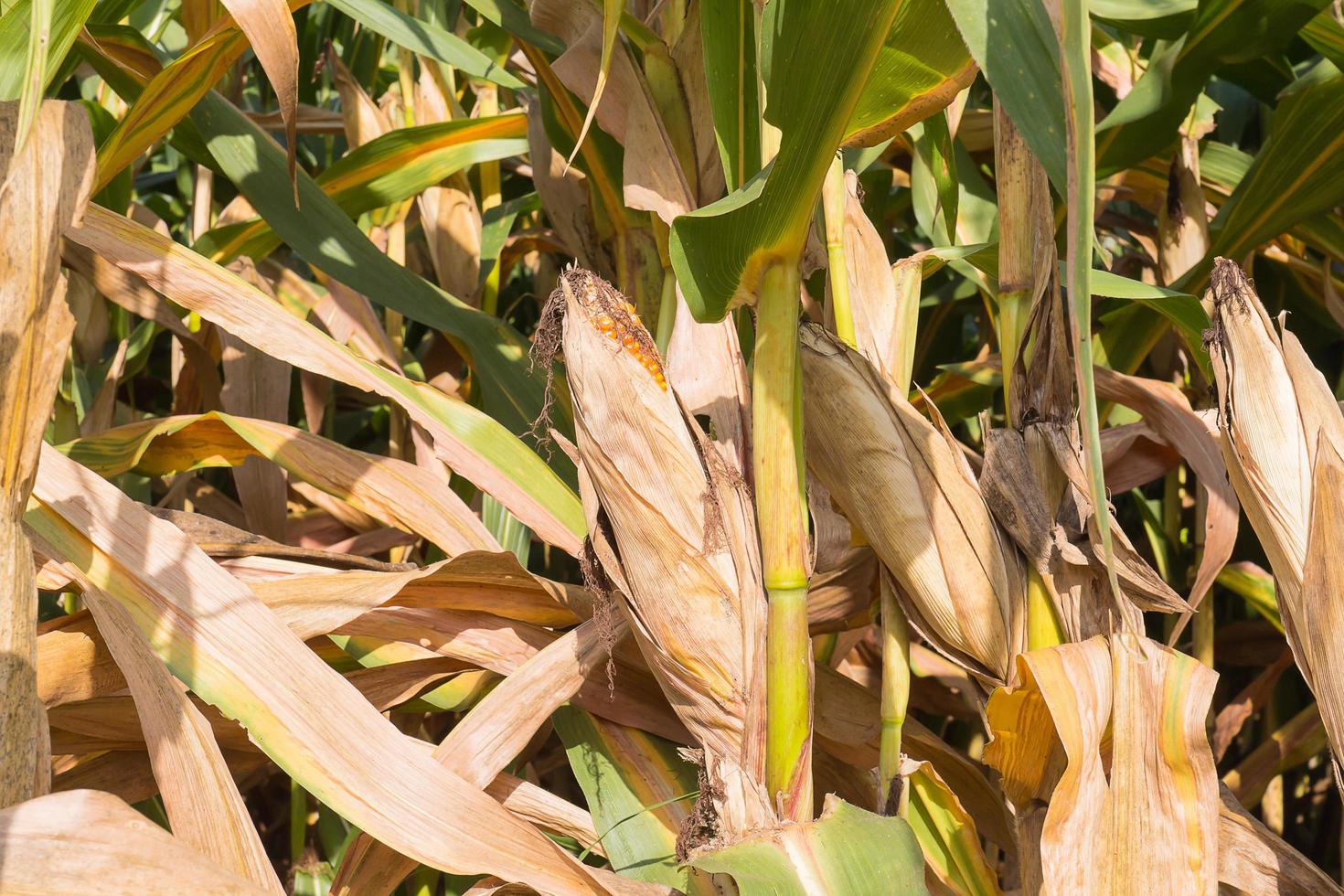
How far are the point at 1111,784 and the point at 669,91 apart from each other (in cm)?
60

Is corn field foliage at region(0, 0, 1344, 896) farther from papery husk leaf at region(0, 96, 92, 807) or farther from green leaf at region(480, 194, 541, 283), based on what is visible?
green leaf at region(480, 194, 541, 283)

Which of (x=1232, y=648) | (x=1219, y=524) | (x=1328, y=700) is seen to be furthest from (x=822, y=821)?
(x=1232, y=648)

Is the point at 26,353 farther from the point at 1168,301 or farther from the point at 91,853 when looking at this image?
the point at 1168,301

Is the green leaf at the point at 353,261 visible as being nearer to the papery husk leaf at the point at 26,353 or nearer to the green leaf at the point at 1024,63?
the papery husk leaf at the point at 26,353

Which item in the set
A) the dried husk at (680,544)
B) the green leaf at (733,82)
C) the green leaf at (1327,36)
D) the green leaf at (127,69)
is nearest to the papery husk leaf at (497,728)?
the dried husk at (680,544)

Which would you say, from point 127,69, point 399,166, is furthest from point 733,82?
point 127,69

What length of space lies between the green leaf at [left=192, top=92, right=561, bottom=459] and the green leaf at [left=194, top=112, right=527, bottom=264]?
99 mm

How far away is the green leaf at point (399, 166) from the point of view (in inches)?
46.9

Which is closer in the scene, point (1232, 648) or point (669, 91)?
point (669, 91)

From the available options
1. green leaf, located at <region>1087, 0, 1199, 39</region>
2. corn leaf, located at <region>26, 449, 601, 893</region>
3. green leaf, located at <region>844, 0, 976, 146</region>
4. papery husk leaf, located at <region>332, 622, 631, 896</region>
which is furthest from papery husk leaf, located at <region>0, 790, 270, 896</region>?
green leaf, located at <region>1087, 0, 1199, 39</region>

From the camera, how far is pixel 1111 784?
2.15ft

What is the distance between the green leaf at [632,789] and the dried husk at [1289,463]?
0.40 meters

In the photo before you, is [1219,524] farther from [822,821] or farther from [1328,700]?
[822,821]

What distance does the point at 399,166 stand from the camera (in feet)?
3.98
